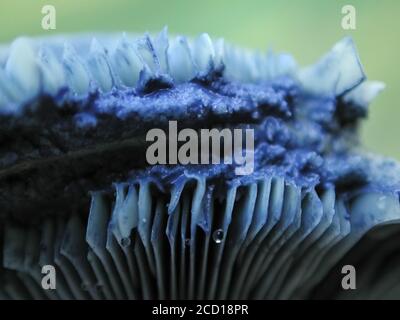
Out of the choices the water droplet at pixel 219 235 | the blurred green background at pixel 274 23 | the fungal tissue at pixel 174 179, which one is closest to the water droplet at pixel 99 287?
the fungal tissue at pixel 174 179

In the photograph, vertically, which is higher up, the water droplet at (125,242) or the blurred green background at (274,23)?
the blurred green background at (274,23)

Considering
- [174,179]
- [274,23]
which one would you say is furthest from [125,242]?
[274,23]

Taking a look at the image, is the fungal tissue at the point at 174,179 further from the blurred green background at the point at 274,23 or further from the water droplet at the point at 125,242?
the blurred green background at the point at 274,23

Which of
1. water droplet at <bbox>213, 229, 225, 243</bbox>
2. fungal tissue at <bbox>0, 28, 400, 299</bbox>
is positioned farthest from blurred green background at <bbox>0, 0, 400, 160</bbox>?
water droplet at <bbox>213, 229, 225, 243</bbox>

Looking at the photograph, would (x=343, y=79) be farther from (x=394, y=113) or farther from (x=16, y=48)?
(x=394, y=113)

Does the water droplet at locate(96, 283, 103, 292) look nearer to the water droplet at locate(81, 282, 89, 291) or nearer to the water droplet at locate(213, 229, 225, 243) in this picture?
the water droplet at locate(81, 282, 89, 291)

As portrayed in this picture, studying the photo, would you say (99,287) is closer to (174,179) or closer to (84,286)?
(84,286)
